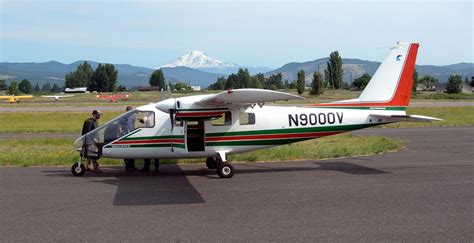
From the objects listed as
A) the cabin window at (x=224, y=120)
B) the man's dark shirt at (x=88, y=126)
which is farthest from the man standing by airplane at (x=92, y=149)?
the cabin window at (x=224, y=120)

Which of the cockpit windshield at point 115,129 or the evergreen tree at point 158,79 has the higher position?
the evergreen tree at point 158,79

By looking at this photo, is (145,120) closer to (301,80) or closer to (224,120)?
(224,120)

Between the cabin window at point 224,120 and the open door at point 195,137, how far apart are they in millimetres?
394

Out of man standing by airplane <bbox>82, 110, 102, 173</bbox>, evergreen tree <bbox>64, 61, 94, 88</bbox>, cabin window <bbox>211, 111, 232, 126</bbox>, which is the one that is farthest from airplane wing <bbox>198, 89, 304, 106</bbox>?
evergreen tree <bbox>64, 61, 94, 88</bbox>

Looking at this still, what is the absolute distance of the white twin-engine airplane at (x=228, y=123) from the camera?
13336 mm

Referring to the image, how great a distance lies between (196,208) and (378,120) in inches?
302

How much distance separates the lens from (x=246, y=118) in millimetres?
14195

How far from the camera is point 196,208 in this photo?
9367mm

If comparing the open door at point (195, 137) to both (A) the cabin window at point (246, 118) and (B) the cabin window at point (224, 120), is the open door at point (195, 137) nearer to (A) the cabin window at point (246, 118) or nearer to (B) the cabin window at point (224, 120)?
(B) the cabin window at point (224, 120)

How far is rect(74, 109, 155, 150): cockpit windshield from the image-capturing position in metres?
13.7

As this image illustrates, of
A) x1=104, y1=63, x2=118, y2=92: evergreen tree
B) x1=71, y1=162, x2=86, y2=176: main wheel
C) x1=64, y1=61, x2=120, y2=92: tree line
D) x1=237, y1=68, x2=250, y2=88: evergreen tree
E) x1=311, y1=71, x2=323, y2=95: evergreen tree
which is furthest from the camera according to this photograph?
x1=104, y1=63, x2=118, y2=92: evergreen tree

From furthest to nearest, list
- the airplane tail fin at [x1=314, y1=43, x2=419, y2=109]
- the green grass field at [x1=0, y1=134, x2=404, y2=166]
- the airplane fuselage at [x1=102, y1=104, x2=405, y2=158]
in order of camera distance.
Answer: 1. the green grass field at [x1=0, y1=134, x2=404, y2=166]
2. the airplane tail fin at [x1=314, y1=43, x2=419, y2=109]
3. the airplane fuselage at [x1=102, y1=104, x2=405, y2=158]

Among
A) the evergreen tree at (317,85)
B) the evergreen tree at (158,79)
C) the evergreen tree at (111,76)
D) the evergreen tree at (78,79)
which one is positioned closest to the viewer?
the evergreen tree at (317,85)

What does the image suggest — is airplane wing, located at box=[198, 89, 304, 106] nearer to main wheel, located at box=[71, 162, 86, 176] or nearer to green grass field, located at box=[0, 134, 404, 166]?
main wheel, located at box=[71, 162, 86, 176]
